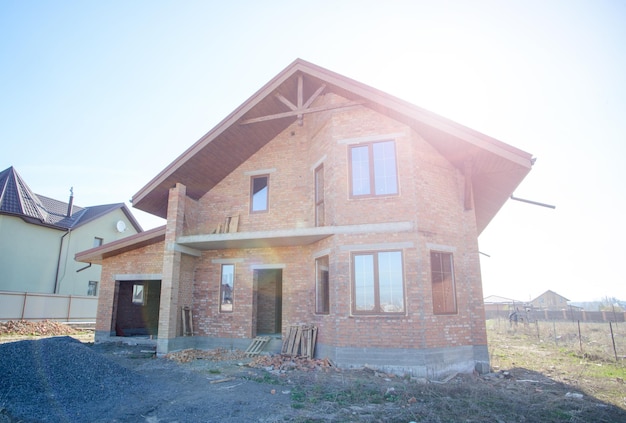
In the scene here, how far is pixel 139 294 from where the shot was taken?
17.6 metres

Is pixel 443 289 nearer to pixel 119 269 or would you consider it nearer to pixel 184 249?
pixel 184 249

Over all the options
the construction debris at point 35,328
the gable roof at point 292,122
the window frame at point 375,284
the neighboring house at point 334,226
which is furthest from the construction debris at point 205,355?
the construction debris at point 35,328

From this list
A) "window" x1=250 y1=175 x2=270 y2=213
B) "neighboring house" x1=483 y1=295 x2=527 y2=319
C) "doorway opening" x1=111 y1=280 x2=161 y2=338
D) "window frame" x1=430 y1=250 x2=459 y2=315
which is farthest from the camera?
"neighboring house" x1=483 y1=295 x2=527 y2=319

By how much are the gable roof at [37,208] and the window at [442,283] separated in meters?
22.6

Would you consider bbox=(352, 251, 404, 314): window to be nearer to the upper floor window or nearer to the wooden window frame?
the wooden window frame

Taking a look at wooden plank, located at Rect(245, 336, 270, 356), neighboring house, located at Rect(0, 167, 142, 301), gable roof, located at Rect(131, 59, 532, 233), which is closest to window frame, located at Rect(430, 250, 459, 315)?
gable roof, located at Rect(131, 59, 532, 233)

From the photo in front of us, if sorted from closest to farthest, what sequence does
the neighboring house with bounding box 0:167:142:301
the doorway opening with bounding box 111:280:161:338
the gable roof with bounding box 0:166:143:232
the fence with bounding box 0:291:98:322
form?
the doorway opening with bounding box 111:280:161:338
the fence with bounding box 0:291:98:322
the neighboring house with bounding box 0:167:142:301
the gable roof with bounding box 0:166:143:232

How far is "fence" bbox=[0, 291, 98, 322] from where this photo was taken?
62.3 ft

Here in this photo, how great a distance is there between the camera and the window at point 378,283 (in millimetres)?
9312

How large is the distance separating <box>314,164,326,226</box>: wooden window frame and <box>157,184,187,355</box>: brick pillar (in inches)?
177

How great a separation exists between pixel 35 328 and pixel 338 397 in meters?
18.2

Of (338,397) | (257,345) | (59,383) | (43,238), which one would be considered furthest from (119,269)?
(43,238)

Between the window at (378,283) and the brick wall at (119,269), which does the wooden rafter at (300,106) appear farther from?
the brick wall at (119,269)

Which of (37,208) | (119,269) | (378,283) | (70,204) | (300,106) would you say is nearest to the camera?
(378,283)
